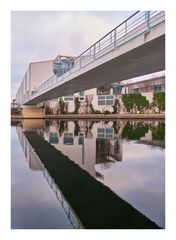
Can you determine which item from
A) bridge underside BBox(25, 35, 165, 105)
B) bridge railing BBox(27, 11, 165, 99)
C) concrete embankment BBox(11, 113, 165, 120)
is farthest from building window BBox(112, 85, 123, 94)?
bridge railing BBox(27, 11, 165, 99)

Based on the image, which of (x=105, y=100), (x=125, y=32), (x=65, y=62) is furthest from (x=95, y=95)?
(x=125, y=32)

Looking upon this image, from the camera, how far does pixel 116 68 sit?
5887 mm

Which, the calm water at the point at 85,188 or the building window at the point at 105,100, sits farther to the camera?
the building window at the point at 105,100

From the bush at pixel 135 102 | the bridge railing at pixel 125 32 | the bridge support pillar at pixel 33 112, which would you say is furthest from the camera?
the bridge support pillar at pixel 33 112

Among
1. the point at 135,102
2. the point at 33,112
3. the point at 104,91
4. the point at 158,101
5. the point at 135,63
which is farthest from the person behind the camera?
the point at 33,112

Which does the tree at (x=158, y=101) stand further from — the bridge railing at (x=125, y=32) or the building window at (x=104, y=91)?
the bridge railing at (x=125, y=32)

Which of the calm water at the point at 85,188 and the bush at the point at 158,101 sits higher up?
the bush at the point at 158,101

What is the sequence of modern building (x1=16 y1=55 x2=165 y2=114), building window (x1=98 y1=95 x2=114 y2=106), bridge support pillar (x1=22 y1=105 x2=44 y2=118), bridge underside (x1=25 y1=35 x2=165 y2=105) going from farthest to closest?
bridge support pillar (x1=22 y1=105 x2=44 y2=118) < building window (x1=98 y1=95 x2=114 y2=106) < modern building (x1=16 y1=55 x2=165 y2=114) < bridge underside (x1=25 y1=35 x2=165 y2=105)

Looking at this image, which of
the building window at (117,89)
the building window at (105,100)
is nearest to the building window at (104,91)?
the building window at (105,100)

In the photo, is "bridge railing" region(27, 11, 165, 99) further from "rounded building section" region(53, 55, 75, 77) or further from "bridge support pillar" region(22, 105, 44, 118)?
"bridge support pillar" region(22, 105, 44, 118)

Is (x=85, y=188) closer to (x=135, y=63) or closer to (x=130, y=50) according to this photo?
(x=130, y=50)
